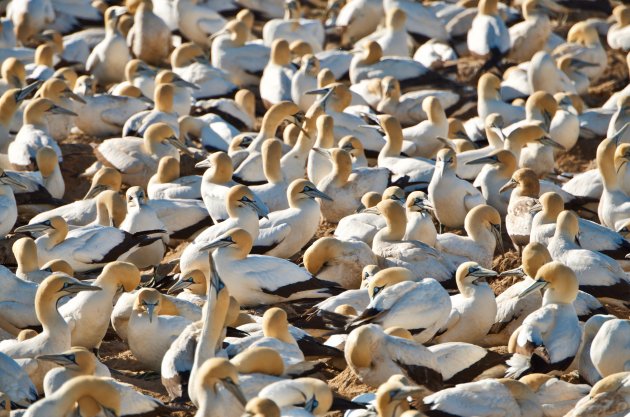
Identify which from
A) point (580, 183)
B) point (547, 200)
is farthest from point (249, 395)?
point (580, 183)

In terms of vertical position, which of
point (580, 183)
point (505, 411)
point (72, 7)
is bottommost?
point (72, 7)

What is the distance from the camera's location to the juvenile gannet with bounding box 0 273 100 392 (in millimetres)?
9078

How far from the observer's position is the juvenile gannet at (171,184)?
12969mm

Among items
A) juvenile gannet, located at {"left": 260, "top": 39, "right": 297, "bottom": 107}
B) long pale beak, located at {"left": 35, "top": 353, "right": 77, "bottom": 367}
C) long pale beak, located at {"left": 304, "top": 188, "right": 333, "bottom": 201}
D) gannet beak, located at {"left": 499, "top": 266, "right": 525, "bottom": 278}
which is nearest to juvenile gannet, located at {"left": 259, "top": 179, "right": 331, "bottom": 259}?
long pale beak, located at {"left": 304, "top": 188, "right": 333, "bottom": 201}

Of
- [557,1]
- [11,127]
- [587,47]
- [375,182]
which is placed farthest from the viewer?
[557,1]

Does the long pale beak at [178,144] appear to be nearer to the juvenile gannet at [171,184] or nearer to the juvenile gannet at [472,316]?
the juvenile gannet at [171,184]

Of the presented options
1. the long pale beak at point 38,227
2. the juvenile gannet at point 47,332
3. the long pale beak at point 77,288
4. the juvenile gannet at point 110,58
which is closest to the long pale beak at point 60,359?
the juvenile gannet at point 47,332

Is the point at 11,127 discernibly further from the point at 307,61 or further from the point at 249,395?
the point at 249,395

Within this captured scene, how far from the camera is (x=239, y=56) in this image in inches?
684

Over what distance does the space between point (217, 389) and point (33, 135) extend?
677 centimetres

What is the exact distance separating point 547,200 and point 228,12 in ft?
30.4

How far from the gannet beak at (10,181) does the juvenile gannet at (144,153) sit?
1.28 m

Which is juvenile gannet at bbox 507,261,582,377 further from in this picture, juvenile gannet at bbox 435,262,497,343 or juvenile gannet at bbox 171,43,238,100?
juvenile gannet at bbox 171,43,238,100

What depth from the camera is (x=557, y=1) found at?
1912cm
